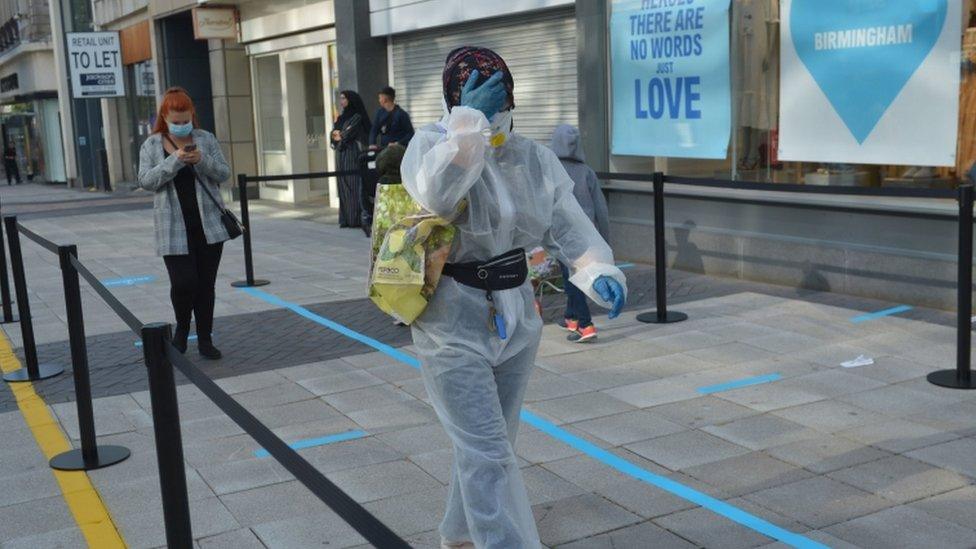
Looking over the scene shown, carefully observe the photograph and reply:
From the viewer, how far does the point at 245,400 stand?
6.38 meters

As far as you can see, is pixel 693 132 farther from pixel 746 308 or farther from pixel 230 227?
pixel 230 227

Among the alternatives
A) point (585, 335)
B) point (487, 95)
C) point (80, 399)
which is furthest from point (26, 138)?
point (487, 95)

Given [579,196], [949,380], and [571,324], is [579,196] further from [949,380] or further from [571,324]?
[949,380]

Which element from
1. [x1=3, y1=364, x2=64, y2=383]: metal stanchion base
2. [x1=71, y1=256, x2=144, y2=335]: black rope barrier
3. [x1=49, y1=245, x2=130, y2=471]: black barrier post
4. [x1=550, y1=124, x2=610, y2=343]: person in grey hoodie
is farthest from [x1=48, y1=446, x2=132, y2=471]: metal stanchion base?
[x1=550, y1=124, x2=610, y2=343]: person in grey hoodie

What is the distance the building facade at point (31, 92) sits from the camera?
1464 inches

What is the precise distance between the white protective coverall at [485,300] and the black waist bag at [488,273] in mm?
22

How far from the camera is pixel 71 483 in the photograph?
5.03 metres

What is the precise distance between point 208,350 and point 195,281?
1.98ft

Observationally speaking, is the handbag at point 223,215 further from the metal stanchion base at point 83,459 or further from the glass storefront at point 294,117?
the glass storefront at point 294,117

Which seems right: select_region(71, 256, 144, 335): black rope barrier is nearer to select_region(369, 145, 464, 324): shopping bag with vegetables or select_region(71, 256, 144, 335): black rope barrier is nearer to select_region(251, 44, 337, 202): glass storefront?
select_region(369, 145, 464, 324): shopping bag with vegetables

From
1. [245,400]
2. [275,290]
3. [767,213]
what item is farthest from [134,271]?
[767,213]

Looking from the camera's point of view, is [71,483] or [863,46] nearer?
[71,483]

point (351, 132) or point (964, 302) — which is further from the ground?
point (351, 132)

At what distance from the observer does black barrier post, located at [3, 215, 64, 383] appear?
6.96 metres
